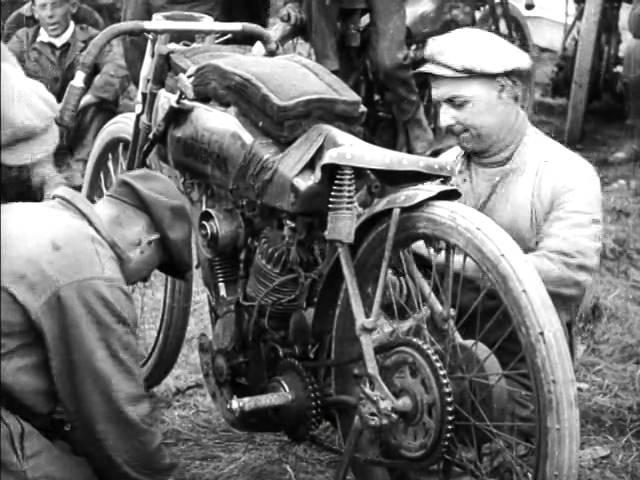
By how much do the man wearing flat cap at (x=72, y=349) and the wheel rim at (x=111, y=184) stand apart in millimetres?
1778

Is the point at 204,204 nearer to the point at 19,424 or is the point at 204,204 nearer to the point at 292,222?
the point at 292,222

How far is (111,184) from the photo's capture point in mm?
5004

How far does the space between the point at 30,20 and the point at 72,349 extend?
608cm

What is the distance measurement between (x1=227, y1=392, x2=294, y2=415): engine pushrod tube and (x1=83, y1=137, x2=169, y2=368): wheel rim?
3.16 feet

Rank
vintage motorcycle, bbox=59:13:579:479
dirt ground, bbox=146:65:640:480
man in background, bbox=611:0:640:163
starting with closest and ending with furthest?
vintage motorcycle, bbox=59:13:579:479 → dirt ground, bbox=146:65:640:480 → man in background, bbox=611:0:640:163

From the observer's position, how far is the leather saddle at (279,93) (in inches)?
141

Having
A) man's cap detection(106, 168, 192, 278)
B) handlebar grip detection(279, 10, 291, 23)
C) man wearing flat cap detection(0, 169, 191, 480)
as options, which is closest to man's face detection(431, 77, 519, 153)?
man's cap detection(106, 168, 192, 278)

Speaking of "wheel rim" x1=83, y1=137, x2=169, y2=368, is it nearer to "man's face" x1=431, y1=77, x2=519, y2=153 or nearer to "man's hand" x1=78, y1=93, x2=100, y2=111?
"man's face" x1=431, y1=77, x2=519, y2=153

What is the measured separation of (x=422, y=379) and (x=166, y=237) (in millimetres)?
784

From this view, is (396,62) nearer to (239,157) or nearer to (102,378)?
(239,157)

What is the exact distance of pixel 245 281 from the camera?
3.92 metres

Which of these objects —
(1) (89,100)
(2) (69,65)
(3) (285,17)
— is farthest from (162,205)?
(2) (69,65)

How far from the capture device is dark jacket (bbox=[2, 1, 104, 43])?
325 inches

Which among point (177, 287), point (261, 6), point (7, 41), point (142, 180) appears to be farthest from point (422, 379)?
point (7, 41)
